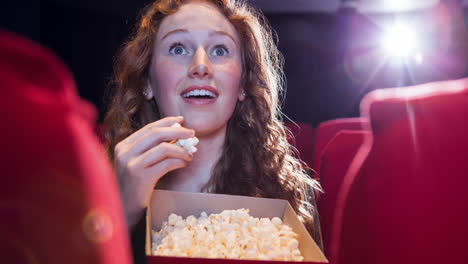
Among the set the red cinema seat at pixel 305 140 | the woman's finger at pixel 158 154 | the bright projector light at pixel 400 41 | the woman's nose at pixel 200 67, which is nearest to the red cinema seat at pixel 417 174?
the woman's finger at pixel 158 154

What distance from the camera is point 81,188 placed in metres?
0.30

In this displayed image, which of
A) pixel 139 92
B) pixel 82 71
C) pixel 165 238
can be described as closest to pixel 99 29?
pixel 82 71

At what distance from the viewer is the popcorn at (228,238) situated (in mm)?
673

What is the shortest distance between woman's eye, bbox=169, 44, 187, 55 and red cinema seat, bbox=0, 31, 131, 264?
0.98m

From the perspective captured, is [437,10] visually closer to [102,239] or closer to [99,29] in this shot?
[99,29]

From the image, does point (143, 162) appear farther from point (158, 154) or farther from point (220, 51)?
point (220, 51)

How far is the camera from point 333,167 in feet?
5.65

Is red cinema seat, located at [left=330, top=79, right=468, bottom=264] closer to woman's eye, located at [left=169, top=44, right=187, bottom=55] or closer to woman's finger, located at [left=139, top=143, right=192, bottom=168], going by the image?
woman's finger, located at [left=139, top=143, right=192, bottom=168]

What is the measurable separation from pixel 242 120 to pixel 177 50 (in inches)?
14.5

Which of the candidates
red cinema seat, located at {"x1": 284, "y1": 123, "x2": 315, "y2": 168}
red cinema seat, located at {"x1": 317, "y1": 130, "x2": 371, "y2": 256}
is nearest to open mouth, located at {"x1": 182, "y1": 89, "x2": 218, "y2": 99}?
red cinema seat, located at {"x1": 317, "y1": 130, "x2": 371, "y2": 256}

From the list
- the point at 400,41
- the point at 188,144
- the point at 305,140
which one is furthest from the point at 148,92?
the point at 400,41

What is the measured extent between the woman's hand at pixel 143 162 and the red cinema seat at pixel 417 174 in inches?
18.6

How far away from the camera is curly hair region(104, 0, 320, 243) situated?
1.32 m

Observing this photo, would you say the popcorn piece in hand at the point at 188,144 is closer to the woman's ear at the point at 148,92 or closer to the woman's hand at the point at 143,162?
the woman's hand at the point at 143,162
